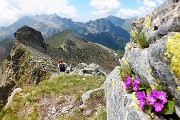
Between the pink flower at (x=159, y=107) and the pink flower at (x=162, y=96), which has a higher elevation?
the pink flower at (x=162, y=96)

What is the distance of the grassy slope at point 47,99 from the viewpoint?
20538 mm

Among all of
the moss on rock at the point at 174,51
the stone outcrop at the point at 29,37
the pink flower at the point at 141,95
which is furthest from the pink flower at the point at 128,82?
the stone outcrop at the point at 29,37

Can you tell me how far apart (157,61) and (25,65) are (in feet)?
153

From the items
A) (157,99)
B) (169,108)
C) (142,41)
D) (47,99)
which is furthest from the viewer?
(47,99)

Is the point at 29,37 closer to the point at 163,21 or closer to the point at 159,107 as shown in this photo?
the point at 163,21

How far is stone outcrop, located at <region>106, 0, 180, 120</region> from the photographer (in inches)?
350

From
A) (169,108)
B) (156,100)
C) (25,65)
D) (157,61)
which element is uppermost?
(157,61)

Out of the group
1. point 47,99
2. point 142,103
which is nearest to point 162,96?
point 142,103

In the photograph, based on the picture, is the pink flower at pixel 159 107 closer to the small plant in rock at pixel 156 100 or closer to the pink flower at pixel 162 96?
the small plant in rock at pixel 156 100

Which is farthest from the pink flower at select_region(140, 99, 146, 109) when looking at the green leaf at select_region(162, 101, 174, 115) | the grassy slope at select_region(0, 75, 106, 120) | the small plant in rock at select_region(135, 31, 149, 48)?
the grassy slope at select_region(0, 75, 106, 120)

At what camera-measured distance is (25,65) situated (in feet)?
178

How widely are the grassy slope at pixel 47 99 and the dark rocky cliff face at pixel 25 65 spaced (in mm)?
13828

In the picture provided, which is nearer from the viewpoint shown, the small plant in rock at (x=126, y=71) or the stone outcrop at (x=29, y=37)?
the small plant in rock at (x=126, y=71)

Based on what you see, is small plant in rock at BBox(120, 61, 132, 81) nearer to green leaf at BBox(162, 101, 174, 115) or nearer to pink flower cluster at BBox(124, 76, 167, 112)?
pink flower cluster at BBox(124, 76, 167, 112)
